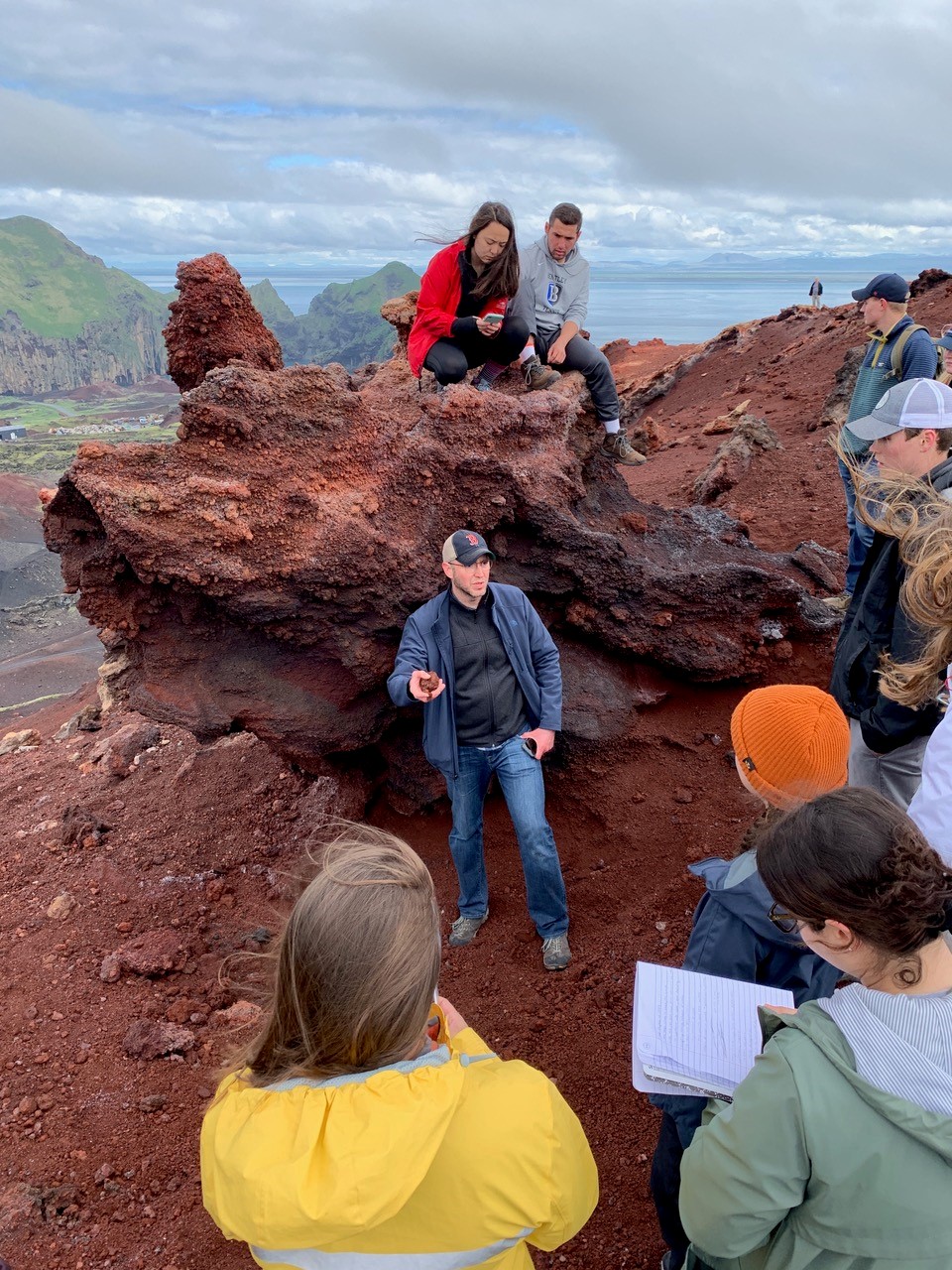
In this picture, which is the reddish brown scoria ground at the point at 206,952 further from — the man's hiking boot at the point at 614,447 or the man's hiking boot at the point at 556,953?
the man's hiking boot at the point at 614,447

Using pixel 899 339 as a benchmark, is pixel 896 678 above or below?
below

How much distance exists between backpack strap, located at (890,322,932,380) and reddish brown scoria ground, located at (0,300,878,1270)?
77.8 inches

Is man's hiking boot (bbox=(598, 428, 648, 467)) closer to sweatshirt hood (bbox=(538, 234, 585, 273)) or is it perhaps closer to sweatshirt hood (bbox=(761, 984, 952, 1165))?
sweatshirt hood (bbox=(538, 234, 585, 273))

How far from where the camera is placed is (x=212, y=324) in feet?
14.8

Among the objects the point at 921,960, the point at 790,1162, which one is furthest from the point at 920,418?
the point at 790,1162

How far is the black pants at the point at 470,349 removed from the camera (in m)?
4.54

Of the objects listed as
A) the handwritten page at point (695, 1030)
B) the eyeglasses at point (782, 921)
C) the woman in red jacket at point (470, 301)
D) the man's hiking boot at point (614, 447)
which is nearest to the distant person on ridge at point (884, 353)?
the man's hiking boot at point (614, 447)

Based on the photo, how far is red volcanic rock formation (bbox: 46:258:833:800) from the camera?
3656mm

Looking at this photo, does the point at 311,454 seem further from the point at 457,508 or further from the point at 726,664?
the point at 726,664

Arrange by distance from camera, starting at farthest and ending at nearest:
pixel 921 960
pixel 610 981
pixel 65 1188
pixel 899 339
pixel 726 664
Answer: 1. pixel 899 339
2. pixel 726 664
3. pixel 610 981
4. pixel 65 1188
5. pixel 921 960

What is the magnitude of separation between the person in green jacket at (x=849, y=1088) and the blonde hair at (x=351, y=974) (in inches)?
24.7

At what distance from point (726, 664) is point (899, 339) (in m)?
2.44

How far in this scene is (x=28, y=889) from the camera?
4816 mm

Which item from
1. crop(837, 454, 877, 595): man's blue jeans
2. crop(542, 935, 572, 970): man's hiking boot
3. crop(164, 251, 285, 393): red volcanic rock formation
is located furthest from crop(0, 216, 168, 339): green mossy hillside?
crop(542, 935, 572, 970): man's hiking boot
